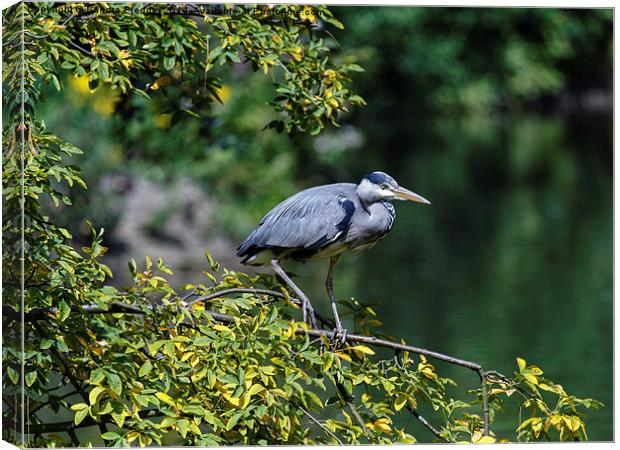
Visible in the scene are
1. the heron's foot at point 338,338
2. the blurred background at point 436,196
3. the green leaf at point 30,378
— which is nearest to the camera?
the green leaf at point 30,378

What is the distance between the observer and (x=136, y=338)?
14.0 feet

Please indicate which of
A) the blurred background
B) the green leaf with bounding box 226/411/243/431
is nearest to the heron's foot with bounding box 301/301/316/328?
the green leaf with bounding box 226/411/243/431

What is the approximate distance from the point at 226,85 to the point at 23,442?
840 cm

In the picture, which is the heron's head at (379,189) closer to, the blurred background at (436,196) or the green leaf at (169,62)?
the green leaf at (169,62)

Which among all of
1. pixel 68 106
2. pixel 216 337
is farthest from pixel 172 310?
pixel 68 106

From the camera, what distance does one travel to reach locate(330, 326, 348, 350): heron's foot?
4.48m

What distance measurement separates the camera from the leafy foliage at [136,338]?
4.06 m

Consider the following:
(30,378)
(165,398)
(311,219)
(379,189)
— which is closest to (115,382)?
(165,398)

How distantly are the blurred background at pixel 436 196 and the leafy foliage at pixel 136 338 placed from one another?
264 centimetres

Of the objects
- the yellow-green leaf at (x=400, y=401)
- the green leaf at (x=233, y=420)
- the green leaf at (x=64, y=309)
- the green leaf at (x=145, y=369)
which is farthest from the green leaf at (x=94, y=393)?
the yellow-green leaf at (x=400, y=401)

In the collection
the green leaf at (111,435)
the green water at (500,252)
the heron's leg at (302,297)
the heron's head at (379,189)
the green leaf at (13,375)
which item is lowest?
the green water at (500,252)

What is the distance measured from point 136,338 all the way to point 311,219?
915 mm

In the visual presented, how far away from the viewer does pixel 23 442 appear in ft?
14.4

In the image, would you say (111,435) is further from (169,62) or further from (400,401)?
(169,62)
